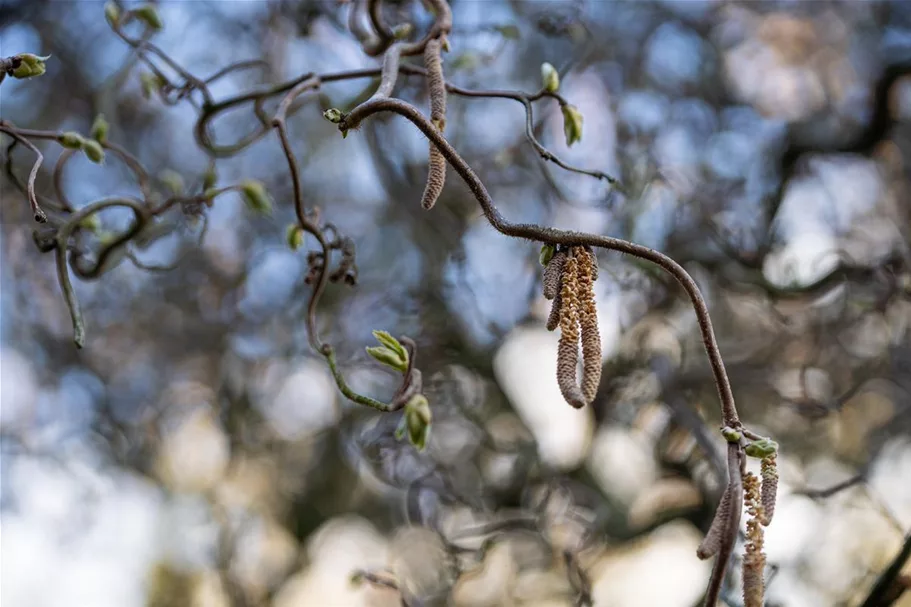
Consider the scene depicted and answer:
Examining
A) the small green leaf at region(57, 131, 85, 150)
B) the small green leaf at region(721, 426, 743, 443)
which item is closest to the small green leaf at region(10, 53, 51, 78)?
the small green leaf at region(57, 131, 85, 150)

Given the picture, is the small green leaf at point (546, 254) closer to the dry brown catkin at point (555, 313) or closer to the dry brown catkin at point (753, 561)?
the dry brown catkin at point (555, 313)

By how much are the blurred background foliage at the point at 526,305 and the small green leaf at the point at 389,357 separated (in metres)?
1.42

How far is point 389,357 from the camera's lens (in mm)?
979

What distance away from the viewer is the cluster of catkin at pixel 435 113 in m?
0.83

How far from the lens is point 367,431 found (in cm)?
334

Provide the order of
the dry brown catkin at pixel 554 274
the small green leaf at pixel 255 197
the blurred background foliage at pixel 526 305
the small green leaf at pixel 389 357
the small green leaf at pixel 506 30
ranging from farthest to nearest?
the blurred background foliage at pixel 526 305 → the small green leaf at pixel 506 30 → the small green leaf at pixel 255 197 → the small green leaf at pixel 389 357 → the dry brown catkin at pixel 554 274

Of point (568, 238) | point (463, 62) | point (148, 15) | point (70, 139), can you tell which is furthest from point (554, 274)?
point (463, 62)

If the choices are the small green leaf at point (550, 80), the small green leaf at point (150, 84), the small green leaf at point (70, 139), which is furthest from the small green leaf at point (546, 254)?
the small green leaf at point (150, 84)

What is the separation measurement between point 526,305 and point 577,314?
7.22ft

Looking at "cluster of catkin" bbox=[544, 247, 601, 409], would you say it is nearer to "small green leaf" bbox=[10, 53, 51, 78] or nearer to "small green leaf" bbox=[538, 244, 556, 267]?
"small green leaf" bbox=[538, 244, 556, 267]

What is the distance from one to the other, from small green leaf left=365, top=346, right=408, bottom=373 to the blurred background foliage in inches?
55.8

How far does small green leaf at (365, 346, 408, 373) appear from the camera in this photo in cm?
98

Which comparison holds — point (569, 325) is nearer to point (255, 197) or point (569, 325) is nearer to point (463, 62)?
point (255, 197)

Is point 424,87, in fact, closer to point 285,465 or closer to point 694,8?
point 694,8
